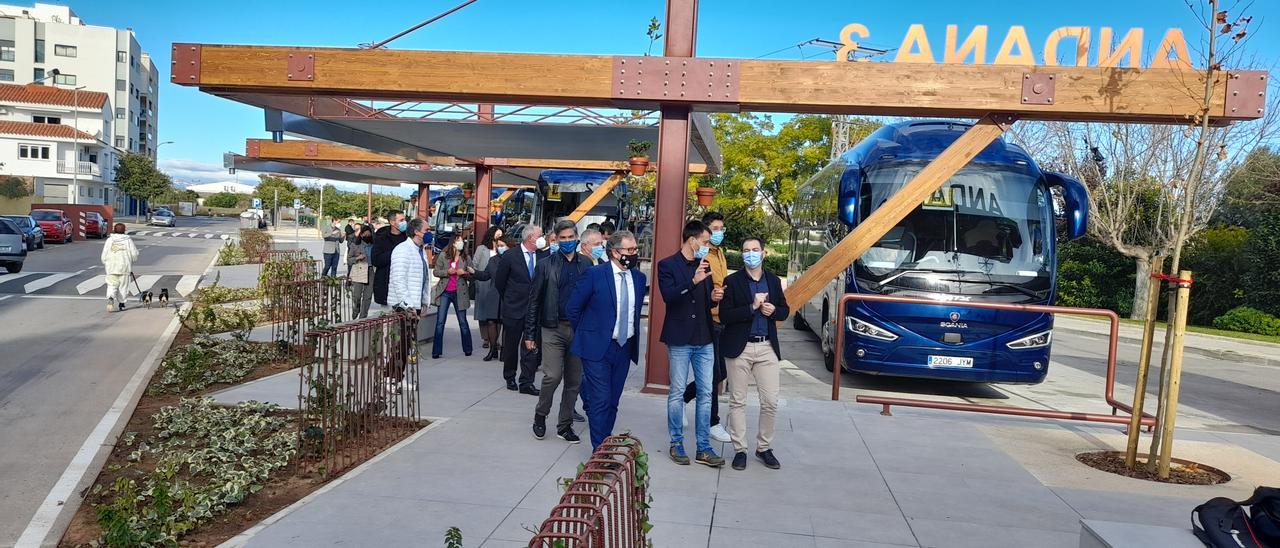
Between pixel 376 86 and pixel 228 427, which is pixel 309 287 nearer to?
pixel 376 86

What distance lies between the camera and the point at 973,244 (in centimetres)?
1097

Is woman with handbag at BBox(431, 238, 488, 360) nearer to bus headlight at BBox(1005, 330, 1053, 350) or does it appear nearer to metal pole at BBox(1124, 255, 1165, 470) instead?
bus headlight at BBox(1005, 330, 1053, 350)

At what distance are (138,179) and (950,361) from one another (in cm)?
7725

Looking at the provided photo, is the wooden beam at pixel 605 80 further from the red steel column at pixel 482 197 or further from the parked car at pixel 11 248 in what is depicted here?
the parked car at pixel 11 248

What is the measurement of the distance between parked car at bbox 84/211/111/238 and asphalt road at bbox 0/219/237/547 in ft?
74.9

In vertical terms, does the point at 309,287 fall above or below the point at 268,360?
above

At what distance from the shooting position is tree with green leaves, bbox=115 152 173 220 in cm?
7331

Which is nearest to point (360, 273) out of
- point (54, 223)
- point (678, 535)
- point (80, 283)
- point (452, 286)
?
point (452, 286)

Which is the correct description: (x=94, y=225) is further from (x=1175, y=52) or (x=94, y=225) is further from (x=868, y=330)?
(x=1175, y=52)

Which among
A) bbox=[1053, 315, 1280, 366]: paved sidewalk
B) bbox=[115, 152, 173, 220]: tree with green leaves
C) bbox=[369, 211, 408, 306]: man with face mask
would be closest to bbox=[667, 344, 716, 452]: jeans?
bbox=[369, 211, 408, 306]: man with face mask

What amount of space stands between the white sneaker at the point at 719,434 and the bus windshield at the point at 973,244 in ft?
13.6

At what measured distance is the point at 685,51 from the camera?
359 inches

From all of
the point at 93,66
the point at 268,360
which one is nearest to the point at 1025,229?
the point at 268,360

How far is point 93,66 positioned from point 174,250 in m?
57.6
